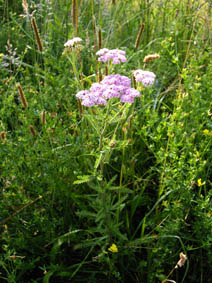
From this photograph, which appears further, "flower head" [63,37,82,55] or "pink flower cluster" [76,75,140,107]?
"flower head" [63,37,82,55]

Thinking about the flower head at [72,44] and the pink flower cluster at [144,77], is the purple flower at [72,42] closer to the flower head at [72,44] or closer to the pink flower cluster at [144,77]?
the flower head at [72,44]

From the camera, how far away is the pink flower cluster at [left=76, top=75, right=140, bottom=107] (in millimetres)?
1390

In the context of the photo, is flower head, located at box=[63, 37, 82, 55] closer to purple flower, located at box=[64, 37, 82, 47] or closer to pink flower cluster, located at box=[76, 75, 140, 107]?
purple flower, located at box=[64, 37, 82, 47]

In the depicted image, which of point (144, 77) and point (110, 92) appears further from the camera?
point (144, 77)

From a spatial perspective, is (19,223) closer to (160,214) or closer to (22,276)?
(22,276)

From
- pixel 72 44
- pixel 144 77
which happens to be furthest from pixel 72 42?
pixel 144 77

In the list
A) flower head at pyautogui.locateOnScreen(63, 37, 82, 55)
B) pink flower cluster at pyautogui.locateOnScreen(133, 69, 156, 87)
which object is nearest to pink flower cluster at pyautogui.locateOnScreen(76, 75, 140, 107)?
pink flower cluster at pyautogui.locateOnScreen(133, 69, 156, 87)

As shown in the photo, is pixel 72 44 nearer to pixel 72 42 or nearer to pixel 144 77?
pixel 72 42

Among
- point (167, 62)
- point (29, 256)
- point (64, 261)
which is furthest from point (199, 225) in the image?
point (167, 62)

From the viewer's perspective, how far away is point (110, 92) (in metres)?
1.38

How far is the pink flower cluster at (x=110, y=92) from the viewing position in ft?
4.56

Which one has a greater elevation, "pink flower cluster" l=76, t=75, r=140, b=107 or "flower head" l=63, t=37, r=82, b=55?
"flower head" l=63, t=37, r=82, b=55

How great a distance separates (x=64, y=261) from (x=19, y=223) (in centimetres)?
32

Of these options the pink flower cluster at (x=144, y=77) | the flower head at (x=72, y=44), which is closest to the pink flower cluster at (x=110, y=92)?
the pink flower cluster at (x=144, y=77)
